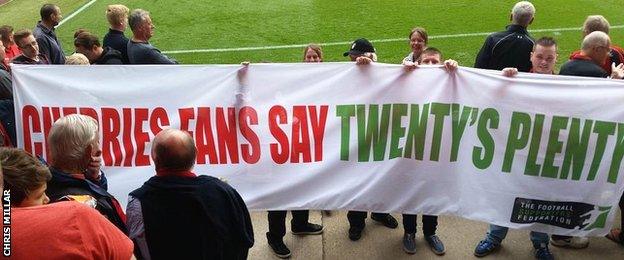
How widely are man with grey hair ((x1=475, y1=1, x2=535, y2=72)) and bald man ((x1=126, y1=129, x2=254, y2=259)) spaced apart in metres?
3.61

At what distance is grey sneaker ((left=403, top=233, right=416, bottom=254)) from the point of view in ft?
14.7

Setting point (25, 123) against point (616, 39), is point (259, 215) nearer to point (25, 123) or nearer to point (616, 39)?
point (25, 123)

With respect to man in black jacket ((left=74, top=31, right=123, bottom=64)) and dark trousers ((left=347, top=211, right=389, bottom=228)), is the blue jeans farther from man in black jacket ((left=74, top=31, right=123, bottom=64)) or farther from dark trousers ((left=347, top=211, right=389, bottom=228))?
man in black jacket ((left=74, top=31, right=123, bottom=64))

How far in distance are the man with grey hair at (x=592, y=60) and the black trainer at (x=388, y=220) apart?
6.07 feet

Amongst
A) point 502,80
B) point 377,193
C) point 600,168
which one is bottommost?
point 377,193

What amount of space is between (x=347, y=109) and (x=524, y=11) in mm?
2385

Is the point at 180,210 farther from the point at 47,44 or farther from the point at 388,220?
the point at 47,44

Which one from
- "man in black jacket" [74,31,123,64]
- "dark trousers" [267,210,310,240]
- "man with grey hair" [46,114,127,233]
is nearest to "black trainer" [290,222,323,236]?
"dark trousers" [267,210,310,240]

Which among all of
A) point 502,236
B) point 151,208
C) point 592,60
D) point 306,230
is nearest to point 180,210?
point 151,208

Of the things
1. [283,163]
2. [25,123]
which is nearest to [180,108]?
[283,163]

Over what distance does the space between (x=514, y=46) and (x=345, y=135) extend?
227cm

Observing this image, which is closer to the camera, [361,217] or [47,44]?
[361,217]

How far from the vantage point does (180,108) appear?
424 cm

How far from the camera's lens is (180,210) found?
277 cm
